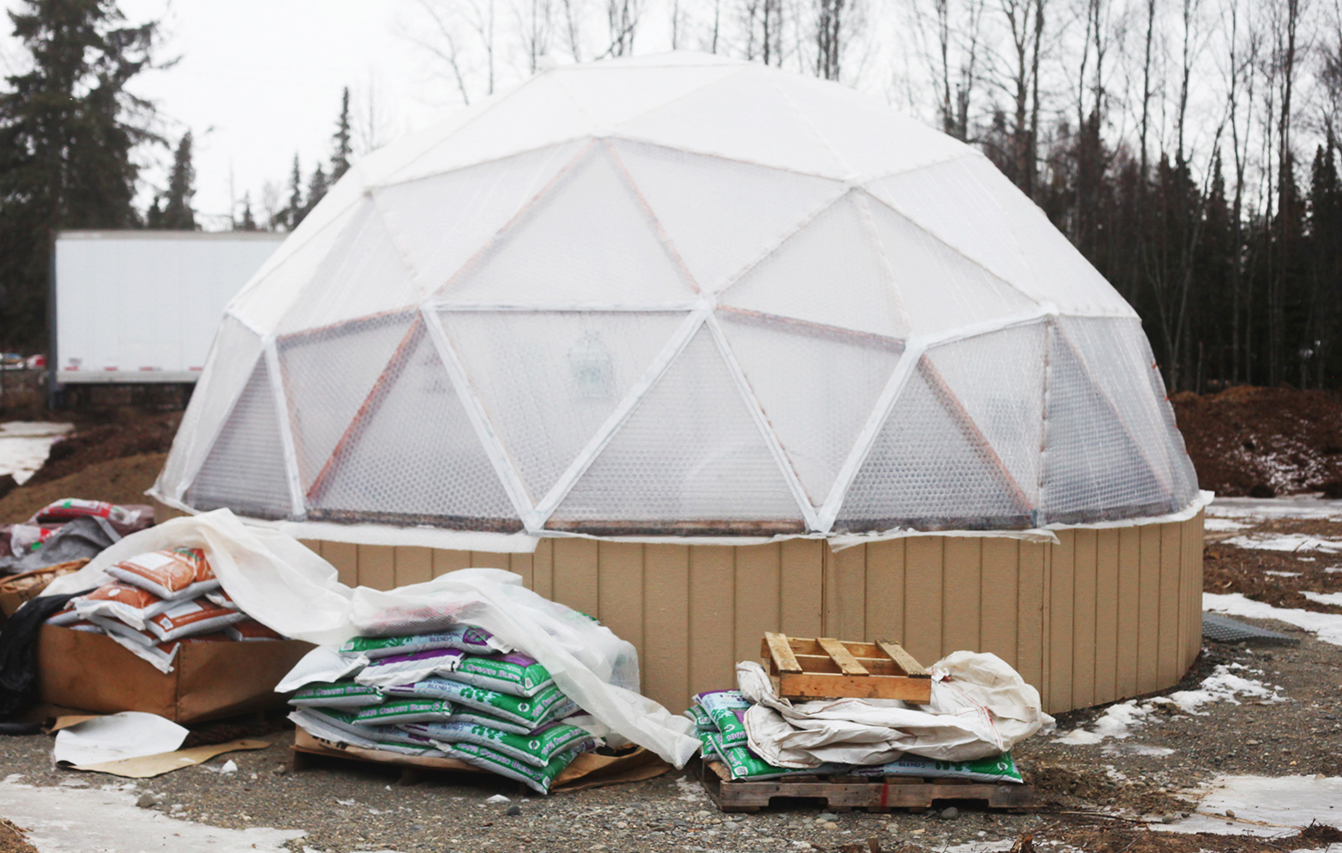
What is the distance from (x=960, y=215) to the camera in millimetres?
7051

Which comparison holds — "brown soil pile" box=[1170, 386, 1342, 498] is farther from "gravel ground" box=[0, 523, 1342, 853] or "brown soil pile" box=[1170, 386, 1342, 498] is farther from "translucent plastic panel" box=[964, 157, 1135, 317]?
"gravel ground" box=[0, 523, 1342, 853]

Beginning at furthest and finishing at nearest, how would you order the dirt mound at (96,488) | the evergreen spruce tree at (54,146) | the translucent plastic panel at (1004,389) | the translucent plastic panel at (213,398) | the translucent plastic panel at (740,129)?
the evergreen spruce tree at (54,146)
the dirt mound at (96,488)
the translucent plastic panel at (213,398)
the translucent plastic panel at (740,129)
the translucent plastic panel at (1004,389)

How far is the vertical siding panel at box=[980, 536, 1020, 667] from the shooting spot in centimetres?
591

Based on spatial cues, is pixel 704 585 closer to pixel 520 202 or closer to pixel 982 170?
pixel 520 202

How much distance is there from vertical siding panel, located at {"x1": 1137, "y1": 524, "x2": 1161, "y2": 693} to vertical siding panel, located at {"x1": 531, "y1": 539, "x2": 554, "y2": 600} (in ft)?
11.2

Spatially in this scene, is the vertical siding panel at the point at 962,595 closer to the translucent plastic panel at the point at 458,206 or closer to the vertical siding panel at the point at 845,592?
the vertical siding panel at the point at 845,592

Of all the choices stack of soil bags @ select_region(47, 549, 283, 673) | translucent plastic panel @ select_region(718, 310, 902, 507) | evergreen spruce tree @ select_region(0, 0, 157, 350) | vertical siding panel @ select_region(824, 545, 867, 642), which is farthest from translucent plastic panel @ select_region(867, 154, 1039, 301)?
evergreen spruce tree @ select_region(0, 0, 157, 350)

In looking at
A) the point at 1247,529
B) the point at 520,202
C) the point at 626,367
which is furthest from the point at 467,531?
the point at 1247,529

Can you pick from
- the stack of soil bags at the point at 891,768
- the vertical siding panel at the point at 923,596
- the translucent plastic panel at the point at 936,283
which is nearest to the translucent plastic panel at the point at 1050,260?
the translucent plastic panel at the point at 936,283

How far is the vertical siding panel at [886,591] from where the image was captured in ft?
18.9

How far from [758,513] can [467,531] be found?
60.2 inches

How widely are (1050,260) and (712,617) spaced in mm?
3420

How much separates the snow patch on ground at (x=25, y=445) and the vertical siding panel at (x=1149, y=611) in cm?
1442

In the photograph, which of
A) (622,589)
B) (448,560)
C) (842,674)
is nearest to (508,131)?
(448,560)
